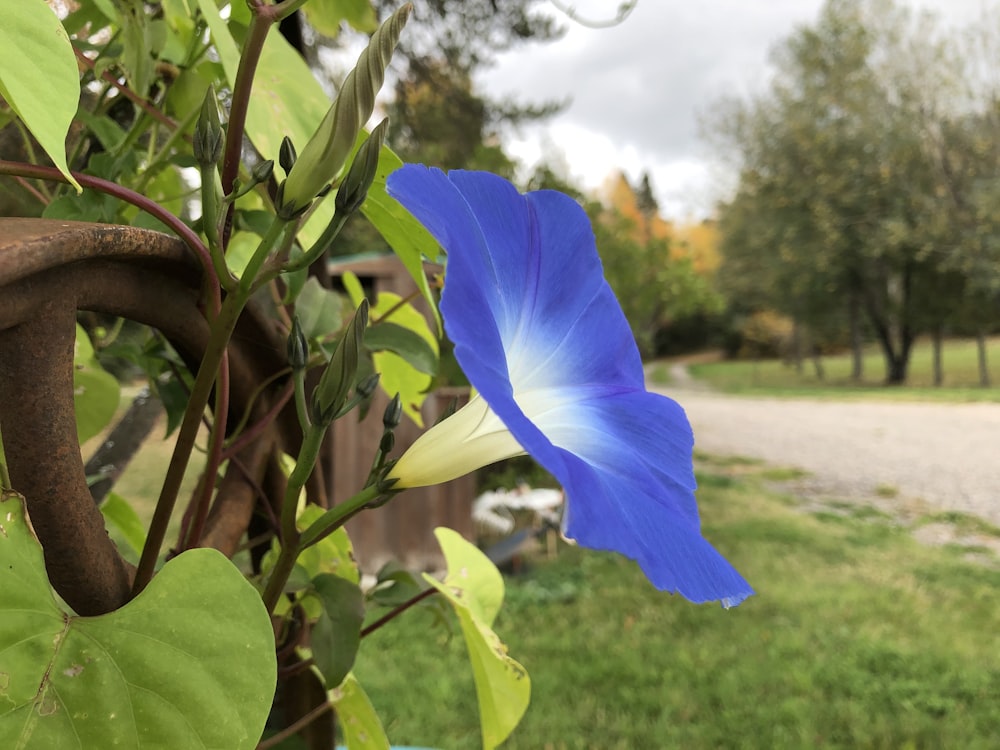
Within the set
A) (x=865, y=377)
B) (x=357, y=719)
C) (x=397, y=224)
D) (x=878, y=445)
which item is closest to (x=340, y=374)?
(x=397, y=224)

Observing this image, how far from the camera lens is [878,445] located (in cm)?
688

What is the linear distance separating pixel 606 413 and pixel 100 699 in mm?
200

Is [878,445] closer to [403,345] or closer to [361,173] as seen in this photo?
[403,345]

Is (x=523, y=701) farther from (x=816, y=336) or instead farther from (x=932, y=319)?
(x=816, y=336)

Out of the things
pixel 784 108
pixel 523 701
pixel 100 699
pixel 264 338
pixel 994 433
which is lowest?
pixel 994 433

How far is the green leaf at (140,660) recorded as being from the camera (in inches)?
8.3

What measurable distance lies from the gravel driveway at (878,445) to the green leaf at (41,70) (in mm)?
5183

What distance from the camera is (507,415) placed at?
19 centimetres

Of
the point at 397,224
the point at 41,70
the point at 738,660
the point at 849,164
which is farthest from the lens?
the point at 849,164

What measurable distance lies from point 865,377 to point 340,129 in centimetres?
1543

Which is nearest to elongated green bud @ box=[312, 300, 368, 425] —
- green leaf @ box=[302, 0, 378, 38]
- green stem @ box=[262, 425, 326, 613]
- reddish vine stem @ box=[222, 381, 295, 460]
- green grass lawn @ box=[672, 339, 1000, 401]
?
green stem @ box=[262, 425, 326, 613]

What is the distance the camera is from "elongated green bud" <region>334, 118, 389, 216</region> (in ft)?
0.77

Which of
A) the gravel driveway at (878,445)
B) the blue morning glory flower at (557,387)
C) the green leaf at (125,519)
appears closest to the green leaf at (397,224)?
the blue morning glory flower at (557,387)

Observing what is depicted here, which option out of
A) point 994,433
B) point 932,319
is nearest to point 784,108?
point 932,319
